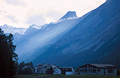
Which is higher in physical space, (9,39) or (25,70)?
(9,39)

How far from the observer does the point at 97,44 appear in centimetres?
19425

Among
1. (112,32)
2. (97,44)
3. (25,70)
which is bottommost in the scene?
(25,70)

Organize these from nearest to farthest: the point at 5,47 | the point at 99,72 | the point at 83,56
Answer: the point at 5,47 < the point at 99,72 < the point at 83,56

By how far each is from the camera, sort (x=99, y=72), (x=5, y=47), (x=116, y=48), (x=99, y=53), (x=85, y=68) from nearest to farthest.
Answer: (x=5, y=47)
(x=99, y=72)
(x=85, y=68)
(x=116, y=48)
(x=99, y=53)

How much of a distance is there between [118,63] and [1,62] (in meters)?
115

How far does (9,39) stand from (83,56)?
136611 mm

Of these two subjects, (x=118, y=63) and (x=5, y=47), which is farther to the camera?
(x=118, y=63)

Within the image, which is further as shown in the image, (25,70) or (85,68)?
(25,70)

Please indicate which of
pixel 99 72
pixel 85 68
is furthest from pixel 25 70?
pixel 99 72

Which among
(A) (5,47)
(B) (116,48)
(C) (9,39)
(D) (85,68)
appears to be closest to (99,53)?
(B) (116,48)

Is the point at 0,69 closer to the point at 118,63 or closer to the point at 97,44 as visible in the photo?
the point at 118,63

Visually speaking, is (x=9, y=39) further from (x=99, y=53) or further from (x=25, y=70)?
(x=99, y=53)

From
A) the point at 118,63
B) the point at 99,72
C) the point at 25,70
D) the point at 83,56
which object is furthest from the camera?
the point at 83,56

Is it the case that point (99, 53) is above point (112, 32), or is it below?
below
